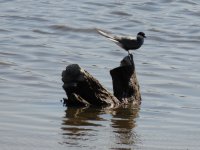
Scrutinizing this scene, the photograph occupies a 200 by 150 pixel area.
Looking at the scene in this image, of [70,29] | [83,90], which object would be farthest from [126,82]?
[70,29]

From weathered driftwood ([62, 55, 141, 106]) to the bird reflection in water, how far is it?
4.3 inches

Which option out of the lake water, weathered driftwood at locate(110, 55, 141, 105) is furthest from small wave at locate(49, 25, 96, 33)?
weathered driftwood at locate(110, 55, 141, 105)

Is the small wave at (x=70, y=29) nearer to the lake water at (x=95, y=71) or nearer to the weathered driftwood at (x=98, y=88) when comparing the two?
the lake water at (x=95, y=71)

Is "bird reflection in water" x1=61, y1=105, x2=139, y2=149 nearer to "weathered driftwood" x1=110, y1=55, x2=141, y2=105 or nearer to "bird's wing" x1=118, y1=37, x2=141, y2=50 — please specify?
"weathered driftwood" x1=110, y1=55, x2=141, y2=105

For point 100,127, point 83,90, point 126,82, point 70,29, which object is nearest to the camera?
point 100,127

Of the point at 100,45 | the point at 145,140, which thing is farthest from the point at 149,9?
the point at 145,140

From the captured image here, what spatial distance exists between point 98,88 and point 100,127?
3.38 feet

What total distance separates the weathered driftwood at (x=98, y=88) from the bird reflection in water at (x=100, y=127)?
0.35 ft

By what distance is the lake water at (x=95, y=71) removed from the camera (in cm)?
711

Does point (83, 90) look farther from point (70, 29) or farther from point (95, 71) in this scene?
point (70, 29)

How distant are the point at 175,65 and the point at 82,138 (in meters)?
5.42

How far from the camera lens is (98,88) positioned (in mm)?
8539

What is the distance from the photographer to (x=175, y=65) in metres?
12.1

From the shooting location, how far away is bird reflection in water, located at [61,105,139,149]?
675cm
